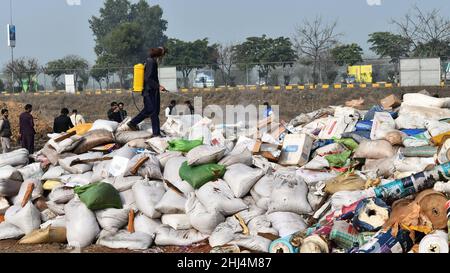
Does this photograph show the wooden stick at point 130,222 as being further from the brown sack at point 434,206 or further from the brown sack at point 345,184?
the brown sack at point 434,206

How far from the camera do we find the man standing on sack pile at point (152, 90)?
23.5 feet

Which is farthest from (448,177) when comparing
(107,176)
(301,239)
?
(107,176)

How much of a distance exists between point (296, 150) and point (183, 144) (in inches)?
43.8

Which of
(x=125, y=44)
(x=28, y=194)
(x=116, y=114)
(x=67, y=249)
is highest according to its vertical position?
(x=125, y=44)

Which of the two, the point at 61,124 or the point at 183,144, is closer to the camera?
the point at 183,144

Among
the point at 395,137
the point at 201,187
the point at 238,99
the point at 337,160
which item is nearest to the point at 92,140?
the point at 201,187

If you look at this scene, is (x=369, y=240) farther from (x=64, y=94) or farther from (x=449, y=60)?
(x=64, y=94)

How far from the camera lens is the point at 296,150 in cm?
636

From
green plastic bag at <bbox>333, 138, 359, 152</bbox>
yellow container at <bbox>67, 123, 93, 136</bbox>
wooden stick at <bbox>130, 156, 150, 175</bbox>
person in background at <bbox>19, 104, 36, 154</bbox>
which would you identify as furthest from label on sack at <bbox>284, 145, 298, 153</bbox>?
person in background at <bbox>19, 104, 36, 154</bbox>

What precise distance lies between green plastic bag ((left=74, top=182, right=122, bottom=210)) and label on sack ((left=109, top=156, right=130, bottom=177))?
1.39 feet

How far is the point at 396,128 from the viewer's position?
6750 mm

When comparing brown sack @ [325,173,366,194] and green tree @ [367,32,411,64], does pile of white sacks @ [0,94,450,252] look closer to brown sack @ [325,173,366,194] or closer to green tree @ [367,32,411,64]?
brown sack @ [325,173,366,194]

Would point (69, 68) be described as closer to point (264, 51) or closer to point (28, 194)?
point (264, 51)
